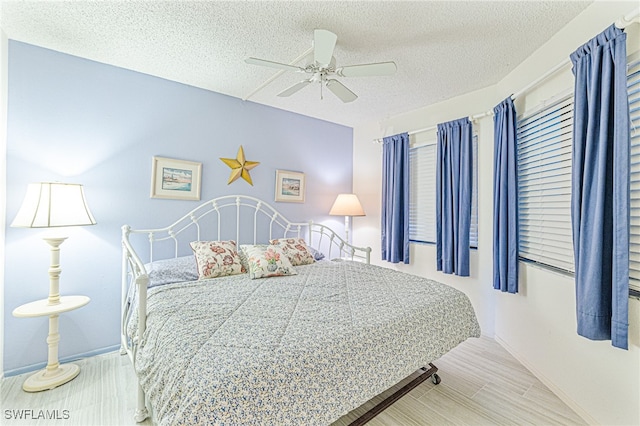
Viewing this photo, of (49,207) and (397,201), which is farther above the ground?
(397,201)

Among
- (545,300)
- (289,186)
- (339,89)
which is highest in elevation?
(339,89)

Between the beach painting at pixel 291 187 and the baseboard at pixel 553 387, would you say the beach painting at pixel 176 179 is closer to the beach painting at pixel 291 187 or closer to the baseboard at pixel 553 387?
the beach painting at pixel 291 187

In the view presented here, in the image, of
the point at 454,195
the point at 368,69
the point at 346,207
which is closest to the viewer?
the point at 368,69

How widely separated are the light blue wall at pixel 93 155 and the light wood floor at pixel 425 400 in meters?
0.39

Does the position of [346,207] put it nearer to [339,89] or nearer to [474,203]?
[474,203]

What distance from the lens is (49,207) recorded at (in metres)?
1.91

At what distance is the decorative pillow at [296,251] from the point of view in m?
2.86

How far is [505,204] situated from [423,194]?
1113mm

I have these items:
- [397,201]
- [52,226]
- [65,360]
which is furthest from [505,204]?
[65,360]

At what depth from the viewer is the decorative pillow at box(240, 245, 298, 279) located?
2383 millimetres

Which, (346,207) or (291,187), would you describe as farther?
(346,207)

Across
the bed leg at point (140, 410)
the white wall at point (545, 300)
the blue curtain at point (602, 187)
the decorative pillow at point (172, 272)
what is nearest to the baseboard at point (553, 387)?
the white wall at point (545, 300)

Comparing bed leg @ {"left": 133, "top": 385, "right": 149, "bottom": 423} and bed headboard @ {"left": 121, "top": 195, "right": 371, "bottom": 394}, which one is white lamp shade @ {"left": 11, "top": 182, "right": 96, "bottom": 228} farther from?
bed leg @ {"left": 133, "top": 385, "right": 149, "bottom": 423}

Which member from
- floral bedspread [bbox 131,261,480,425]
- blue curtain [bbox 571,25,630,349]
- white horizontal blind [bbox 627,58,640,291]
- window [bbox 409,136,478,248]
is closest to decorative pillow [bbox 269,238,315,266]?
floral bedspread [bbox 131,261,480,425]
